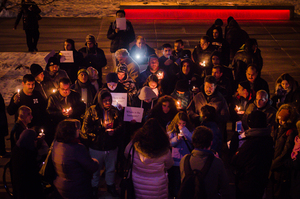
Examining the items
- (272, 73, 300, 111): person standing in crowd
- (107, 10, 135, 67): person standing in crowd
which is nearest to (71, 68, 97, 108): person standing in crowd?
(107, 10, 135, 67): person standing in crowd

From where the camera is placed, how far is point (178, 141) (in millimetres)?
5082

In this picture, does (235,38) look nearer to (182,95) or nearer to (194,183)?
(182,95)

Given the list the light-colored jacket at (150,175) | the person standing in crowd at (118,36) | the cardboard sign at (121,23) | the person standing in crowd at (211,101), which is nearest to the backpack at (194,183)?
the light-colored jacket at (150,175)

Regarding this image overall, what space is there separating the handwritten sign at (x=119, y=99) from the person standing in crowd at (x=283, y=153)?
282cm

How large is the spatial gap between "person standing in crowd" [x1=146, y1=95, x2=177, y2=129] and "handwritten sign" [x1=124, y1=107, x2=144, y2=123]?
0.88ft

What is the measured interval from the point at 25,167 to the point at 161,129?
74.2 inches

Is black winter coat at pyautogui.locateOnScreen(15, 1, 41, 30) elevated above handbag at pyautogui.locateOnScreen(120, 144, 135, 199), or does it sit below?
above

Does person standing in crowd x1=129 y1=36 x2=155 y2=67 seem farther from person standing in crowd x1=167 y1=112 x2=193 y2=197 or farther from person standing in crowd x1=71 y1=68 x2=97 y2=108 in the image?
person standing in crowd x1=167 y1=112 x2=193 y2=197

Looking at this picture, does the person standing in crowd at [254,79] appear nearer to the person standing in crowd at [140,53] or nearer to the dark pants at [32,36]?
the person standing in crowd at [140,53]

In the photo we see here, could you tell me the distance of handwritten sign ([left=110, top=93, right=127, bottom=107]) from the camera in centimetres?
641

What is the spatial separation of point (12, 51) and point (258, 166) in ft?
39.2

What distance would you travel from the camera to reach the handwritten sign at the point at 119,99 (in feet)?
21.0

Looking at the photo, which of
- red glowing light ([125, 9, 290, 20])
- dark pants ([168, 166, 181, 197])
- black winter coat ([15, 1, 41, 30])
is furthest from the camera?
red glowing light ([125, 9, 290, 20])

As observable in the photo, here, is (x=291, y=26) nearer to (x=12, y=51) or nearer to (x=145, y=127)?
(x=12, y=51)
